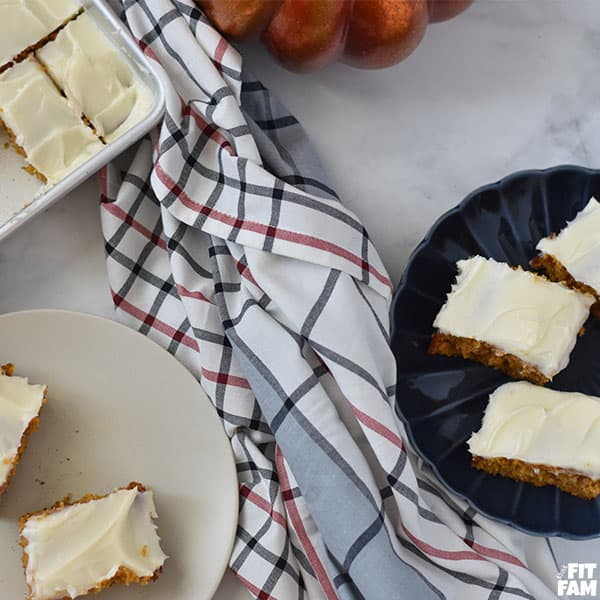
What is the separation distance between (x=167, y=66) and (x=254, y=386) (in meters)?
0.63

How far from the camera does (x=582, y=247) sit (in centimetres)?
189

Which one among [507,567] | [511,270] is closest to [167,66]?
[511,270]

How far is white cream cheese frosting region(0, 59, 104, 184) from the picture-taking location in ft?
6.13

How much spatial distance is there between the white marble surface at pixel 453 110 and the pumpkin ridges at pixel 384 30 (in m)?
0.15

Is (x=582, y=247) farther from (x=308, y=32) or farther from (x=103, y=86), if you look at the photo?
(x=103, y=86)

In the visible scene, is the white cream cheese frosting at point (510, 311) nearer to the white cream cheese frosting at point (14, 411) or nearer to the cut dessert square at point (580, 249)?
the cut dessert square at point (580, 249)

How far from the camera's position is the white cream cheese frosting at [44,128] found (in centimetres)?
187

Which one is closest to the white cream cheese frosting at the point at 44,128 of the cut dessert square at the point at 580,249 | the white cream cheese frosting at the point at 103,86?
the white cream cheese frosting at the point at 103,86

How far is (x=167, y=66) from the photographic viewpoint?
1882 mm

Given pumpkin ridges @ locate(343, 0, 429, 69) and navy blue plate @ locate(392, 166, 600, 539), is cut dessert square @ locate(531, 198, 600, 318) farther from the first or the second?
pumpkin ridges @ locate(343, 0, 429, 69)

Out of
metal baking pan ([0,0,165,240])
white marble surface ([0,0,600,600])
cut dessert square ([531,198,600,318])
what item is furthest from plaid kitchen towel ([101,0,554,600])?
cut dessert square ([531,198,600,318])

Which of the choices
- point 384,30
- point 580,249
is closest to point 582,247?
point 580,249

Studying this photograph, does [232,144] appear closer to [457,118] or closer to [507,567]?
[457,118]

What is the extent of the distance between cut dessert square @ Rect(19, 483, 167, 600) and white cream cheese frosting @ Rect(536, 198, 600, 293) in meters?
0.92
